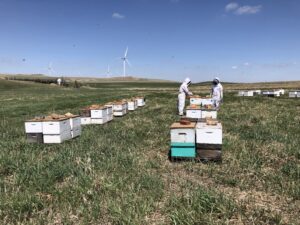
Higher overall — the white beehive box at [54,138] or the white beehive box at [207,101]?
the white beehive box at [207,101]

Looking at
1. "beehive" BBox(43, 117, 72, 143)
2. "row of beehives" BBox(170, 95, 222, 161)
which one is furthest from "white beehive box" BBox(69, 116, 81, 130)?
"row of beehives" BBox(170, 95, 222, 161)

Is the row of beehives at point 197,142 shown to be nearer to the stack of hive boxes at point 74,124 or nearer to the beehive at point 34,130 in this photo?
the stack of hive boxes at point 74,124

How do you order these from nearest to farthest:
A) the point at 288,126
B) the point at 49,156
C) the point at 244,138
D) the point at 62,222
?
1. the point at 62,222
2. the point at 49,156
3. the point at 244,138
4. the point at 288,126

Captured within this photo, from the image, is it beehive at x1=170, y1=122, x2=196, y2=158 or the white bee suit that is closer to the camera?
beehive at x1=170, y1=122, x2=196, y2=158

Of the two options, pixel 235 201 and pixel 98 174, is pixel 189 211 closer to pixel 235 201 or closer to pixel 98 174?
pixel 235 201

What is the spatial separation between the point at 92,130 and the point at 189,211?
33.2ft

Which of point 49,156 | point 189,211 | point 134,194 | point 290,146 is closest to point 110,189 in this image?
point 134,194

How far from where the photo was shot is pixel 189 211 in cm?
587

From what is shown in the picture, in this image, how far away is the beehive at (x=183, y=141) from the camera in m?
9.14

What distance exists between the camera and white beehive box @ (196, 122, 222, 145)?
8.97 meters

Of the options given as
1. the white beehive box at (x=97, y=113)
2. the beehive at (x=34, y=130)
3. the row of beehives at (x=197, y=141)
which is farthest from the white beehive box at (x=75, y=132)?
the row of beehives at (x=197, y=141)

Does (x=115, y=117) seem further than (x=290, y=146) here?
Yes

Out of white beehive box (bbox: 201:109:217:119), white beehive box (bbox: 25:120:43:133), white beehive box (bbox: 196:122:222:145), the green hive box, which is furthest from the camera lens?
white beehive box (bbox: 201:109:217:119)

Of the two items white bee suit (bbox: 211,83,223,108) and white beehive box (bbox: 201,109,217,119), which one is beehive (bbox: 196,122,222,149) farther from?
white bee suit (bbox: 211,83,223,108)
